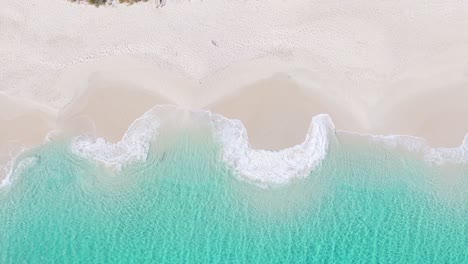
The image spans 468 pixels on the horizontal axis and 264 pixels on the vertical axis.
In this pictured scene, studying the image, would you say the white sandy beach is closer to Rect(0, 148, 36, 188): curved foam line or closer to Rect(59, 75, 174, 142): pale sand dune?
Rect(59, 75, 174, 142): pale sand dune

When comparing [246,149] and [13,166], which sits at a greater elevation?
[246,149]

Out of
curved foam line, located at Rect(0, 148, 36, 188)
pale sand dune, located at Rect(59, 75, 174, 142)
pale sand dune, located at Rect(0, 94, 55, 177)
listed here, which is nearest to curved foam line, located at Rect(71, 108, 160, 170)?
pale sand dune, located at Rect(59, 75, 174, 142)

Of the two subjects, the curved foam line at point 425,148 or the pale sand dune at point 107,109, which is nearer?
the pale sand dune at point 107,109

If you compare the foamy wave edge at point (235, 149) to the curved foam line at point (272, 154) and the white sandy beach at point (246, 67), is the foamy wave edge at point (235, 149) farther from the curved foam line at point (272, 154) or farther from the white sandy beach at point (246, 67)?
the white sandy beach at point (246, 67)

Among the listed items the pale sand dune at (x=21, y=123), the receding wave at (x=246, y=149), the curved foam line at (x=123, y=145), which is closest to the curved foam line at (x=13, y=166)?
the receding wave at (x=246, y=149)

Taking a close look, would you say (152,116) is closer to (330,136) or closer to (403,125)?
(330,136)

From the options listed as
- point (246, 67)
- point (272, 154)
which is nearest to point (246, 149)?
point (272, 154)

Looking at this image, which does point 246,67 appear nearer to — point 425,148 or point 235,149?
point 235,149

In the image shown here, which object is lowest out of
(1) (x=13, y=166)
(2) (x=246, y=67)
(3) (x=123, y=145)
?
(1) (x=13, y=166)
